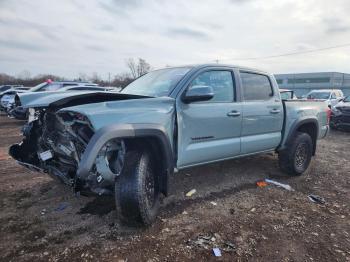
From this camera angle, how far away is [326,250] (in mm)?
3275

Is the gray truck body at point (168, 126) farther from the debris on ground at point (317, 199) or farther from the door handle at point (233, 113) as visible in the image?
the debris on ground at point (317, 199)

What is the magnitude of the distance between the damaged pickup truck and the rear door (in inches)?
0.7

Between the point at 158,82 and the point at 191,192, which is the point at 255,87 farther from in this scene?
the point at 191,192

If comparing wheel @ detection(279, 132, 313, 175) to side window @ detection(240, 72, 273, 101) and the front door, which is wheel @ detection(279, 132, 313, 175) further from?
the front door

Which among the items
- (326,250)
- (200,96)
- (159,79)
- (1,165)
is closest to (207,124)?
(200,96)

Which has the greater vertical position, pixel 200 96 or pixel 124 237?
pixel 200 96

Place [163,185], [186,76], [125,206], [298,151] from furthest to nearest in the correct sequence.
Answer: [298,151] → [186,76] → [163,185] → [125,206]

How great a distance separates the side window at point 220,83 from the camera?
427 centimetres

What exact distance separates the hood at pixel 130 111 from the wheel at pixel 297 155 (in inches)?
111

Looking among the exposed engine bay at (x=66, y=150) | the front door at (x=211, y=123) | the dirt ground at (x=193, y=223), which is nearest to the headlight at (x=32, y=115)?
the exposed engine bay at (x=66, y=150)

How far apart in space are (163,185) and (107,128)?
3.69 feet

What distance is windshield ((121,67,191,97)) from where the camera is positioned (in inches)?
160

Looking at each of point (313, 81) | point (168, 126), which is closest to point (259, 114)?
point (168, 126)

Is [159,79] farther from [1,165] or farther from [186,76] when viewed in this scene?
[1,165]
